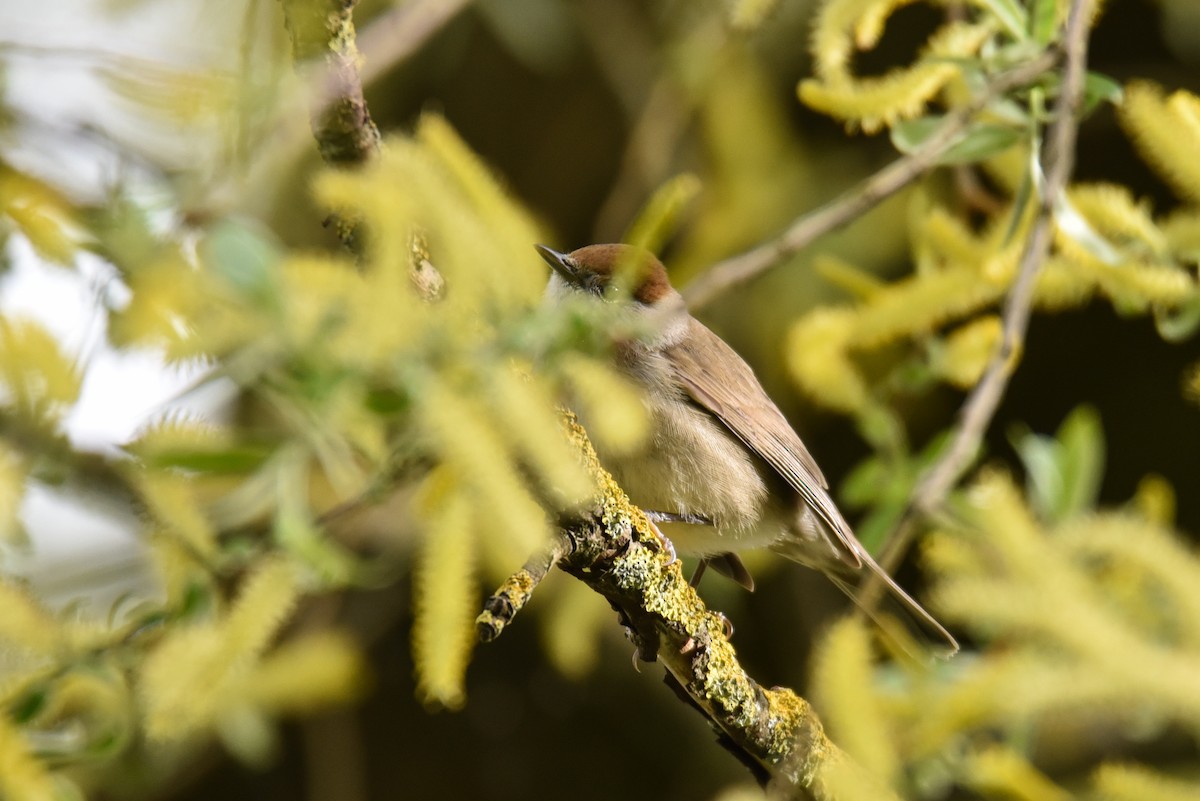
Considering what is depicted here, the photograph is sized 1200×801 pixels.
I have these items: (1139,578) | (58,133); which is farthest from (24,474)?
(1139,578)

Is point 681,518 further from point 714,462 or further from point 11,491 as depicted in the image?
point 11,491

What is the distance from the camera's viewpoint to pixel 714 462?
3.88 m

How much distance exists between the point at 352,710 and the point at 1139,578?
11.7 feet

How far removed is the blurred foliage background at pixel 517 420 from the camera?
2387 millimetres

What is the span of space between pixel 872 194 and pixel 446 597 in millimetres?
1651

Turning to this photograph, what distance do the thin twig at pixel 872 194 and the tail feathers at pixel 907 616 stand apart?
916mm

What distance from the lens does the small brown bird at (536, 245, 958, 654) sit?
3773 millimetres

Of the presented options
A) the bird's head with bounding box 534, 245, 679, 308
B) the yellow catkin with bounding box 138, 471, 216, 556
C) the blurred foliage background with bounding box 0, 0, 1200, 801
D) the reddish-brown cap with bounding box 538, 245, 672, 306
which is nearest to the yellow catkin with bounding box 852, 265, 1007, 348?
the blurred foliage background with bounding box 0, 0, 1200, 801

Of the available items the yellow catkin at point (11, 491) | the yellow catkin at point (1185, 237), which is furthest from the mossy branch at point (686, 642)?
the yellow catkin at point (1185, 237)

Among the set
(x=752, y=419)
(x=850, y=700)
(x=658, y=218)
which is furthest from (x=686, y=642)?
(x=752, y=419)

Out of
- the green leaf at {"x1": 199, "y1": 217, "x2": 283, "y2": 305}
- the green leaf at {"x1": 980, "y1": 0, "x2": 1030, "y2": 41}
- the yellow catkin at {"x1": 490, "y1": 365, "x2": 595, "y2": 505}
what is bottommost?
the green leaf at {"x1": 199, "y1": 217, "x2": 283, "y2": 305}

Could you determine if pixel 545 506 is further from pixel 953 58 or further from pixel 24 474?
pixel 953 58

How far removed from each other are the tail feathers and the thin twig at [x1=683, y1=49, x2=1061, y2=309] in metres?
0.92

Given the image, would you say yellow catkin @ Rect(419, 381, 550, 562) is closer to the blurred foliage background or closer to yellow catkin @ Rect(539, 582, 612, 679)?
the blurred foliage background
